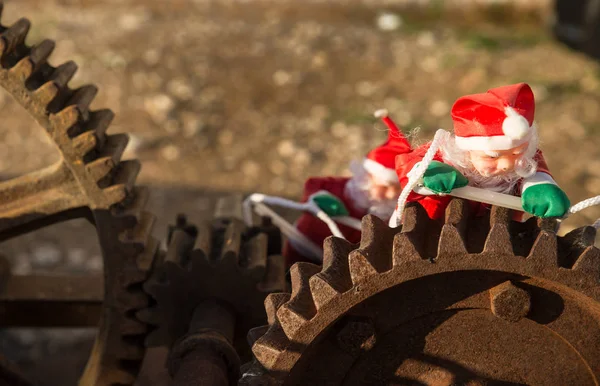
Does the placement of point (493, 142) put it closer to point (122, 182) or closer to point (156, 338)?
point (122, 182)

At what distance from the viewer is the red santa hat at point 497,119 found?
6.72 ft

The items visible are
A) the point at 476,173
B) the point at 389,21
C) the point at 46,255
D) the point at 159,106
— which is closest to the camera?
the point at 476,173

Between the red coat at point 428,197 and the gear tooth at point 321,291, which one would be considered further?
the red coat at point 428,197

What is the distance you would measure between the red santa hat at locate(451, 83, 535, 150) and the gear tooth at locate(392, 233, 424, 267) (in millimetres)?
316

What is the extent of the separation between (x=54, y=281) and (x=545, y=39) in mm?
5952

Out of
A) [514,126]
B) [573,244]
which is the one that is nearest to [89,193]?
[514,126]

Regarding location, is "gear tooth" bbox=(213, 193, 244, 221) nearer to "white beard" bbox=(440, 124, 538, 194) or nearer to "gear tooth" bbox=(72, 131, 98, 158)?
"gear tooth" bbox=(72, 131, 98, 158)

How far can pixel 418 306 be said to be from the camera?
2.07 meters

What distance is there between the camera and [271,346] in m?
2.06

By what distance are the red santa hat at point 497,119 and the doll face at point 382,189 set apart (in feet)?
1.93

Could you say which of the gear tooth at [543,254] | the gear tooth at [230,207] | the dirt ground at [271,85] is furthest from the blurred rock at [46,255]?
the gear tooth at [543,254]

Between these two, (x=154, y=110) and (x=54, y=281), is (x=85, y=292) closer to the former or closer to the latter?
(x=54, y=281)

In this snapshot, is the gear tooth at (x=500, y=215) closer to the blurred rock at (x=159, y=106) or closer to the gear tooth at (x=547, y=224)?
the gear tooth at (x=547, y=224)

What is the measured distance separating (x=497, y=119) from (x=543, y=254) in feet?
1.14
